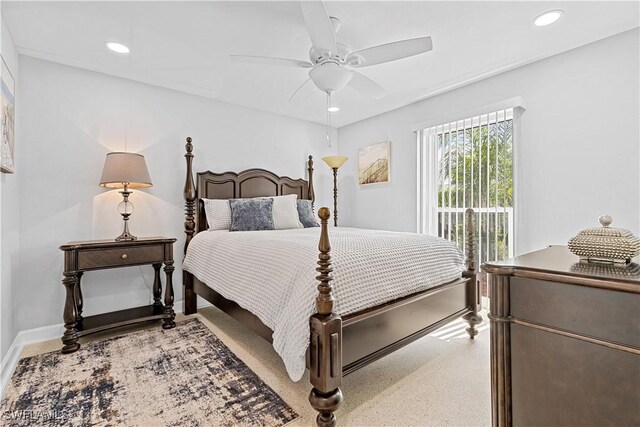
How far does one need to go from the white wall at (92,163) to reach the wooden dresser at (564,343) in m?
3.32

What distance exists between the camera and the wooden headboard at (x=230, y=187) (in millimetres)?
3443

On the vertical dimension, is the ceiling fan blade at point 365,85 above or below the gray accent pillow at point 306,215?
above

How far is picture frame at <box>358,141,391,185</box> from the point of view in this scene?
435 cm

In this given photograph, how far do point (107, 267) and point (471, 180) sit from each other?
12.1 ft

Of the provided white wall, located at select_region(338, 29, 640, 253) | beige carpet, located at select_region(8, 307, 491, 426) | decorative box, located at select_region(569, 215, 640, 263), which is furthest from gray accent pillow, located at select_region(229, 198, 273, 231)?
decorative box, located at select_region(569, 215, 640, 263)

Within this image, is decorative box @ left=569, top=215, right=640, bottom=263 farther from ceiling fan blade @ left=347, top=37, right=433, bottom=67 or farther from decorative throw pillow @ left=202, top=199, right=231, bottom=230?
decorative throw pillow @ left=202, top=199, right=231, bottom=230

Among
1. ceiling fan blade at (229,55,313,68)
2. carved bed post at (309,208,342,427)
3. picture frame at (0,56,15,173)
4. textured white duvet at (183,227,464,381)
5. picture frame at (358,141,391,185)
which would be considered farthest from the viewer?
picture frame at (358,141,391,185)

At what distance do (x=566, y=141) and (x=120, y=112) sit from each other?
427cm

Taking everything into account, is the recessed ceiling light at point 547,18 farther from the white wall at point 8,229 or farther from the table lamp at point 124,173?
the white wall at point 8,229

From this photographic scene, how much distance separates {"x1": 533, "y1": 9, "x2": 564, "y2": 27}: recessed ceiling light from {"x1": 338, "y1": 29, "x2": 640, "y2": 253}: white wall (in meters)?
0.62

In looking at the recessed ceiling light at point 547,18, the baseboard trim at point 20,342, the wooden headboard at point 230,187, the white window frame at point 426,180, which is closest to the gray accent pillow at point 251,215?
the wooden headboard at point 230,187

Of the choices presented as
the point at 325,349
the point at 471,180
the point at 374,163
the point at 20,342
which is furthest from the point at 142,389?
the point at 374,163

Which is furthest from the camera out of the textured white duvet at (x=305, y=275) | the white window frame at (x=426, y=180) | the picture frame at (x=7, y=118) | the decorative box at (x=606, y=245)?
the white window frame at (x=426, y=180)

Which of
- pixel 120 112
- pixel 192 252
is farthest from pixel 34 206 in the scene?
pixel 192 252
